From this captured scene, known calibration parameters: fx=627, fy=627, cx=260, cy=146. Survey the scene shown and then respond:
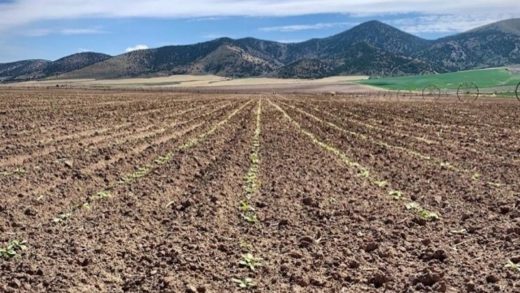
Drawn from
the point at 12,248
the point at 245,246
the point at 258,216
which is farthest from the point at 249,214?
the point at 12,248

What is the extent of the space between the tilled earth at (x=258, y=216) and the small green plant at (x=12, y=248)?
26 mm

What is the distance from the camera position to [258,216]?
30.6 feet

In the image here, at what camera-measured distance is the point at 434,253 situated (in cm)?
735

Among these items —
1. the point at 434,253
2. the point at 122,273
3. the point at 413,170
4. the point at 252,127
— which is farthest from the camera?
the point at 252,127

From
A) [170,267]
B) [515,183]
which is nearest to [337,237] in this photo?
[170,267]

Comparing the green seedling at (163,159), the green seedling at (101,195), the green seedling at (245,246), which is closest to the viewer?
the green seedling at (245,246)

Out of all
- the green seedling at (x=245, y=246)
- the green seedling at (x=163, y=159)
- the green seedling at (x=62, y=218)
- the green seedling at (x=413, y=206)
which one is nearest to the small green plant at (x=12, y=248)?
the green seedling at (x=62, y=218)

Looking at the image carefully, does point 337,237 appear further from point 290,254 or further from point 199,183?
point 199,183

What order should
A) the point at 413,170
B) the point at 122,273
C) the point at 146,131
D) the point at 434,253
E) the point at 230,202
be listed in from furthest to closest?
the point at 146,131 < the point at 413,170 < the point at 230,202 < the point at 434,253 < the point at 122,273

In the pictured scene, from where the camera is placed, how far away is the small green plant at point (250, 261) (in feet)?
22.8

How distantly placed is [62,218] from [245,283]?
147 inches

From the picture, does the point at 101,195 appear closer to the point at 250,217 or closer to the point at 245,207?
the point at 245,207

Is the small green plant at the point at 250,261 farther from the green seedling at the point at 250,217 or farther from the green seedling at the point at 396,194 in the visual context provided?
the green seedling at the point at 396,194

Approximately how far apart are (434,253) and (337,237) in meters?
1.34
